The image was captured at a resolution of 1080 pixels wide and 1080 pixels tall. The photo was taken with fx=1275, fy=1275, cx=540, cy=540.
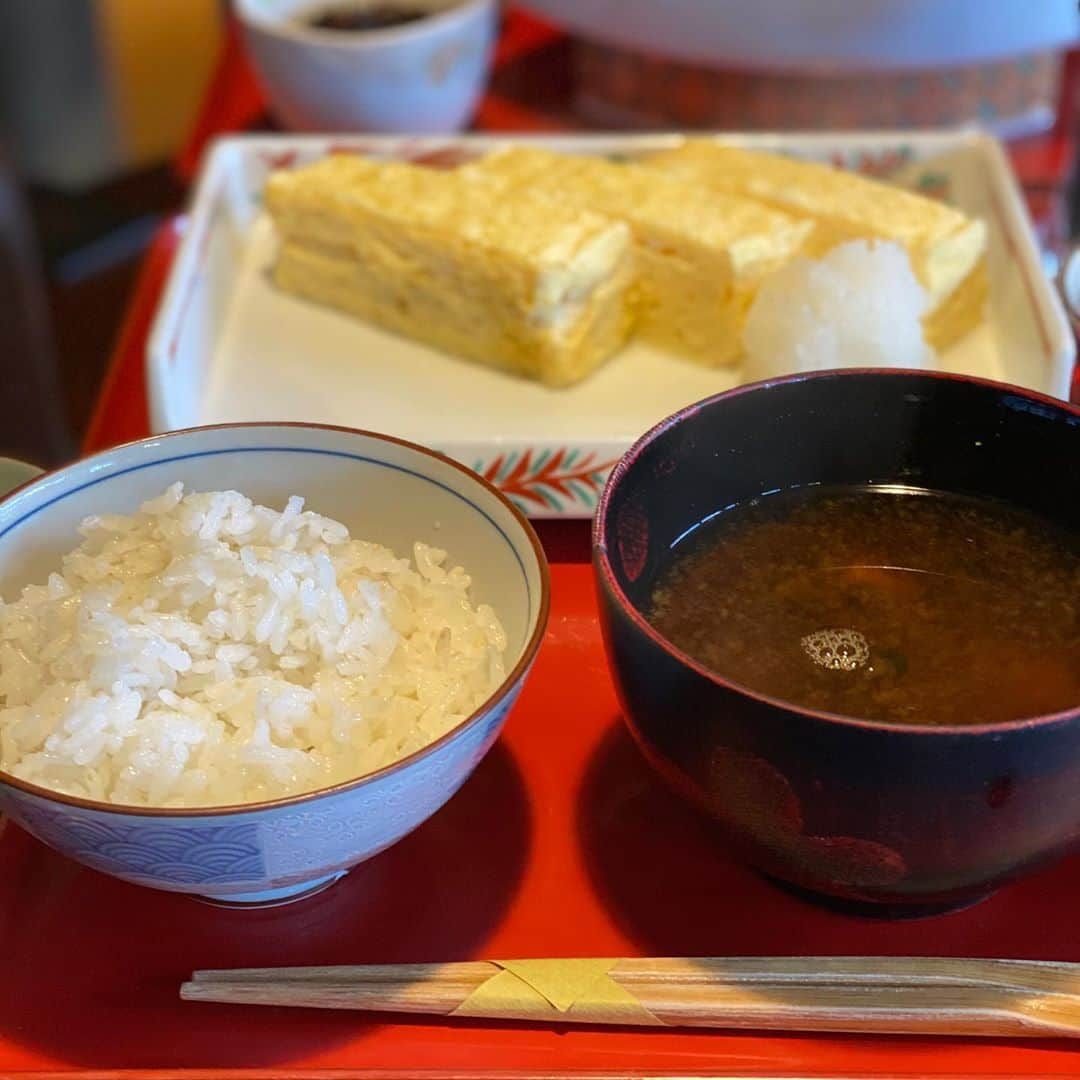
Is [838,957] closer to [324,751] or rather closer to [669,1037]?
[669,1037]

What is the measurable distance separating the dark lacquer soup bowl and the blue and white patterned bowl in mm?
106

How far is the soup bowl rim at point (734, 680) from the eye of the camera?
28.5 inches

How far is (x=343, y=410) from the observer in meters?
1.58

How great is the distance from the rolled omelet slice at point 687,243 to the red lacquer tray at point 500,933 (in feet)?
2.31

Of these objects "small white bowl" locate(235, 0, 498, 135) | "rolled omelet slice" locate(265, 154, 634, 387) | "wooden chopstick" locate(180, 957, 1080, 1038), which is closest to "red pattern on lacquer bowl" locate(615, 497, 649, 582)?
"wooden chopstick" locate(180, 957, 1080, 1038)

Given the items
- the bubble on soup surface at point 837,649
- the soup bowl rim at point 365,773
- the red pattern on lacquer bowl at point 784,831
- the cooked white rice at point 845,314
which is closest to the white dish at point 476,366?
the cooked white rice at point 845,314

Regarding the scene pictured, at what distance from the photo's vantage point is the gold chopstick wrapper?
2.79 feet

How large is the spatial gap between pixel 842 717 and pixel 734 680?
0.16 m

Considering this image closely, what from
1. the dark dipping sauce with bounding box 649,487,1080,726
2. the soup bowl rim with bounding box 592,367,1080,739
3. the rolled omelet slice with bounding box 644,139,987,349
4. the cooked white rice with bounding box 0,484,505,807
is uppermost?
the soup bowl rim with bounding box 592,367,1080,739

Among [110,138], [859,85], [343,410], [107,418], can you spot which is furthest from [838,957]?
[110,138]

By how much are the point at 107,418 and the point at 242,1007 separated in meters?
0.93

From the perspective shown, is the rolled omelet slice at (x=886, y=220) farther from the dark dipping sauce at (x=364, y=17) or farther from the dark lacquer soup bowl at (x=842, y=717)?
the dark dipping sauce at (x=364, y=17)

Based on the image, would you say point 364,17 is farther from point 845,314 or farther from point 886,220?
point 845,314

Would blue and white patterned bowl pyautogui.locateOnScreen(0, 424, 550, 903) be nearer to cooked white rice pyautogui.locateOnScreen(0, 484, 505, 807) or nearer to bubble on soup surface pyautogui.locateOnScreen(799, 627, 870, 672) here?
cooked white rice pyautogui.locateOnScreen(0, 484, 505, 807)
